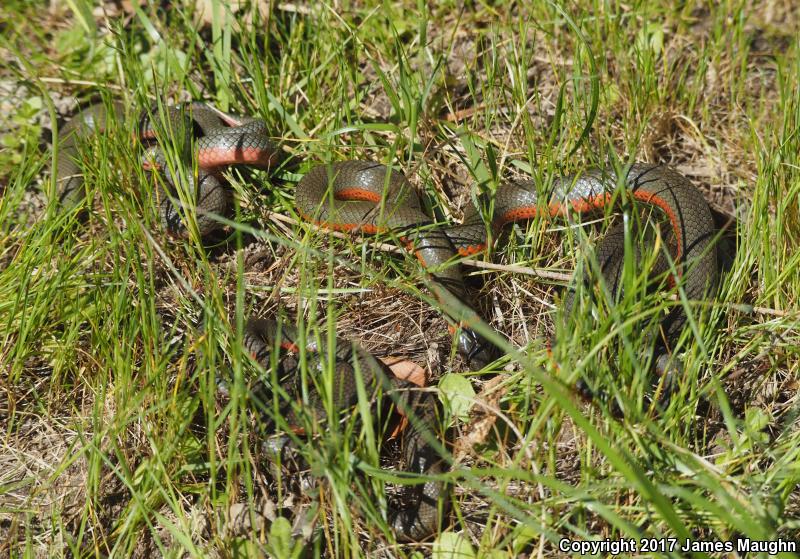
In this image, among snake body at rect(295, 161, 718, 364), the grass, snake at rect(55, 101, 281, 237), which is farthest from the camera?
snake at rect(55, 101, 281, 237)

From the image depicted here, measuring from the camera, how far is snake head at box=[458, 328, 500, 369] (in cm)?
374

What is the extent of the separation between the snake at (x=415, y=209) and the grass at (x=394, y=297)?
0.12 m

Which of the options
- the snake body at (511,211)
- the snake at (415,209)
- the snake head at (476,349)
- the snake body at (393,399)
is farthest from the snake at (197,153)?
the snake head at (476,349)

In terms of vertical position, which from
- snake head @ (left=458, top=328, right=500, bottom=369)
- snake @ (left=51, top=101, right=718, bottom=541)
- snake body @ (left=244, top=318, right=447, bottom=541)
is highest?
snake @ (left=51, top=101, right=718, bottom=541)

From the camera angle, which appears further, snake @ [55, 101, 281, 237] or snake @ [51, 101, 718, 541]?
snake @ [55, 101, 281, 237]

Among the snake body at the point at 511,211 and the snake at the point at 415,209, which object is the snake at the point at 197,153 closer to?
the snake at the point at 415,209

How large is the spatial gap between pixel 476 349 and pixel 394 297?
624 mm

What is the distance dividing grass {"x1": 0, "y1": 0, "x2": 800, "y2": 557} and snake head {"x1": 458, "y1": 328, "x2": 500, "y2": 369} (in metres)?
0.09

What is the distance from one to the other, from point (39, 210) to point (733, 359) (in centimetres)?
415

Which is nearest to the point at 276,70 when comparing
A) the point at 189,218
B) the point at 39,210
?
the point at 189,218

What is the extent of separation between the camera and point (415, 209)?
442cm

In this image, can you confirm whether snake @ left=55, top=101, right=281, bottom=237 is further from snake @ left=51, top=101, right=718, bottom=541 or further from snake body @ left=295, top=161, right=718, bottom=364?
snake body @ left=295, top=161, right=718, bottom=364

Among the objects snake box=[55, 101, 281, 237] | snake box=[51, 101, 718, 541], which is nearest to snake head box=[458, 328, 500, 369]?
snake box=[51, 101, 718, 541]

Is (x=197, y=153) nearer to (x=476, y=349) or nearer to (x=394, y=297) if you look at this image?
(x=394, y=297)
